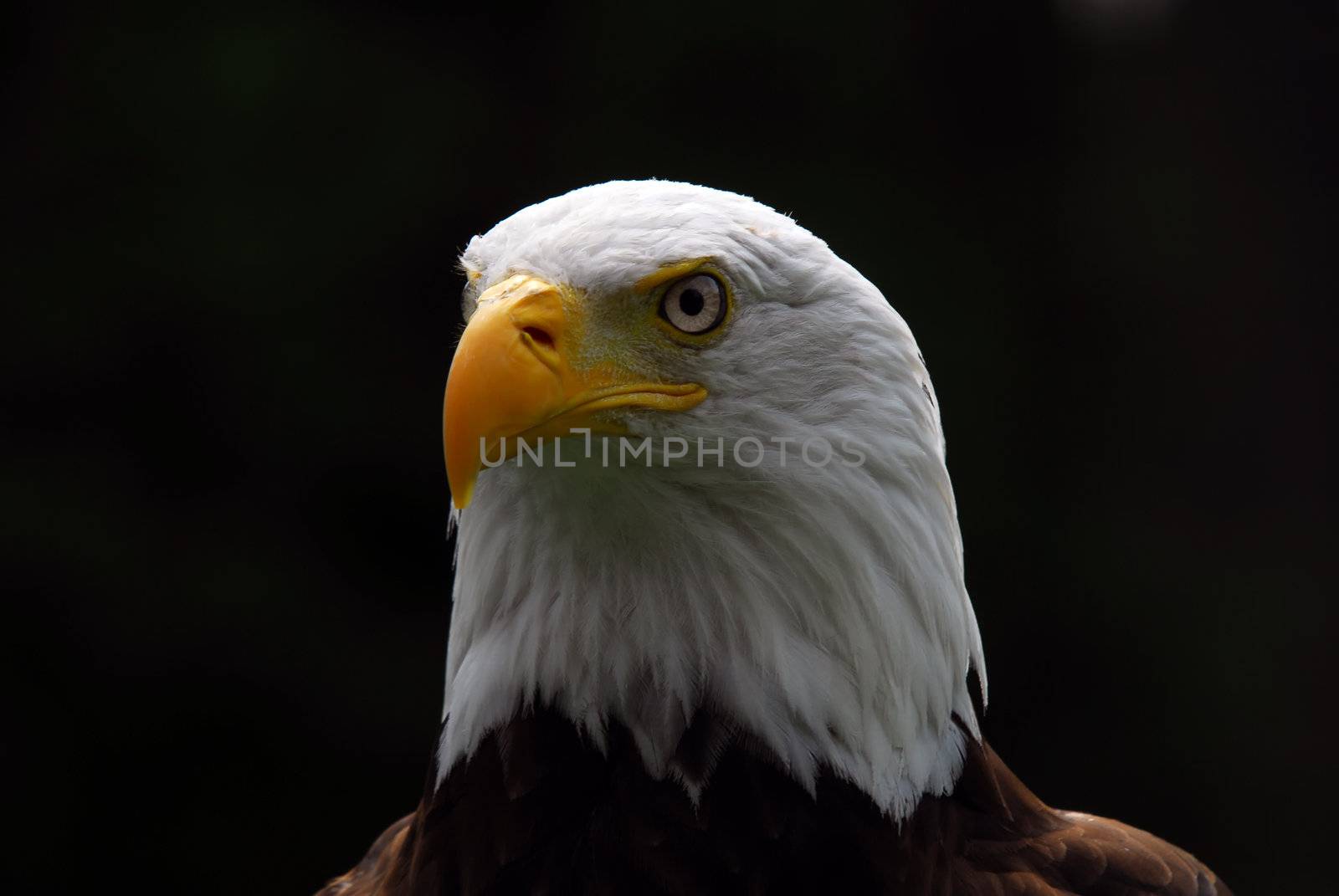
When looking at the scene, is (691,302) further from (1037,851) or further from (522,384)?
(1037,851)

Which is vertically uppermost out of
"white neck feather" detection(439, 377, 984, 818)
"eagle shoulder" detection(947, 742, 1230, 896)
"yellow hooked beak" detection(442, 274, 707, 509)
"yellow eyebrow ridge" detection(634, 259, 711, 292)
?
"yellow eyebrow ridge" detection(634, 259, 711, 292)

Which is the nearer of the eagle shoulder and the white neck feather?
the white neck feather

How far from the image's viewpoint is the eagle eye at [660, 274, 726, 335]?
6.46 feet

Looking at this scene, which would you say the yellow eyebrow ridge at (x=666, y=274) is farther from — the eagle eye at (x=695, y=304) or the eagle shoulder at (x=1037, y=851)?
the eagle shoulder at (x=1037, y=851)

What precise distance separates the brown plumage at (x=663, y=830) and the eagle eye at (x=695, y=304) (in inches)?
22.3

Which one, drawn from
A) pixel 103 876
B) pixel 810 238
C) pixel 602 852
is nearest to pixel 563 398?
pixel 810 238

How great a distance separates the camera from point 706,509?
6.65 ft

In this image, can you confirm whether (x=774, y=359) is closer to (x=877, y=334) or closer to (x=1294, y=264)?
(x=877, y=334)

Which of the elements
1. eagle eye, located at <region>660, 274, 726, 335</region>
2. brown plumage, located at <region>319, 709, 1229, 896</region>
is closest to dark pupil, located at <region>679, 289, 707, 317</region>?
eagle eye, located at <region>660, 274, 726, 335</region>

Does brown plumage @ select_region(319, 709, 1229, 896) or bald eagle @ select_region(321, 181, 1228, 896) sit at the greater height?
bald eagle @ select_region(321, 181, 1228, 896)

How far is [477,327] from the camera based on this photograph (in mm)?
1821

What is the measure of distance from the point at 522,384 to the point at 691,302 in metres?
0.30

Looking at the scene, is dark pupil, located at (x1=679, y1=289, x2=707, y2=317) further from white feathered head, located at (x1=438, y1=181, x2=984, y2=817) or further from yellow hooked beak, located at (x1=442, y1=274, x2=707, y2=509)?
yellow hooked beak, located at (x1=442, y1=274, x2=707, y2=509)

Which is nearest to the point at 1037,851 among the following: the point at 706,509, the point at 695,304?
the point at 706,509
